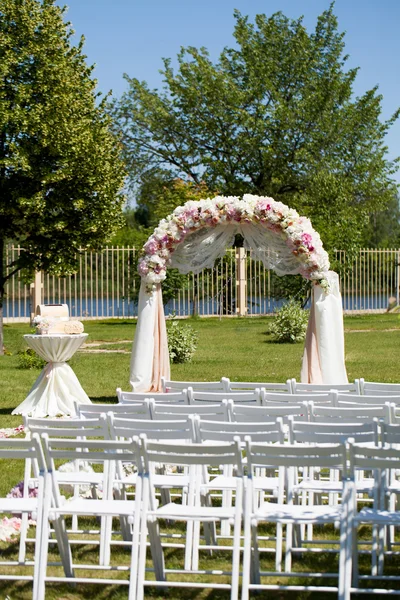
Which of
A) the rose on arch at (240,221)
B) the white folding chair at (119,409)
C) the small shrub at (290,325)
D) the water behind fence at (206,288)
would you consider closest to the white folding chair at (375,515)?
the white folding chair at (119,409)

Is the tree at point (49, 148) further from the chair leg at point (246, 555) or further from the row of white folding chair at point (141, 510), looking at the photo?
the chair leg at point (246, 555)

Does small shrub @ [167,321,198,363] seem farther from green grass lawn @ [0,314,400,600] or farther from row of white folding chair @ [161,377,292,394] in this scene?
row of white folding chair @ [161,377,292,394]

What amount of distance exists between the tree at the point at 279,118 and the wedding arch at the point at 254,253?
22717 millimetres

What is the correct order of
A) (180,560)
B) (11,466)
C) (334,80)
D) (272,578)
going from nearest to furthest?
1. (272,578)
2. (180,560)
3. (11,466)
4. (334,80)

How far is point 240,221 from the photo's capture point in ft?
38.9

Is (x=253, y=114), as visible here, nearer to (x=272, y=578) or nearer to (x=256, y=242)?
(x=256, y=242)

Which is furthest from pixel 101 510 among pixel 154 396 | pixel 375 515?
pixel 154 396

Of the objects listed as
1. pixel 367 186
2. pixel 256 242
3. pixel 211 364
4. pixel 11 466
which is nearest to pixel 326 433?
pixel 11 466

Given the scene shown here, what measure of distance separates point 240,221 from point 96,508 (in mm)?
6866

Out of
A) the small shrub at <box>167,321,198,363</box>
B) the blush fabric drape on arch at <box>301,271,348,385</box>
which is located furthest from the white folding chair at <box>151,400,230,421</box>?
the small shrub at <box>167,321,198,363</box>

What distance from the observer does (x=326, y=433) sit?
579 centimetres

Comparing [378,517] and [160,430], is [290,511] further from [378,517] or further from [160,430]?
[160,430]

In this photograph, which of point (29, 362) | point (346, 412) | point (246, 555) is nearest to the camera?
point (246, 555)

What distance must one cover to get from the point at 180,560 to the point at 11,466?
3471 mm
